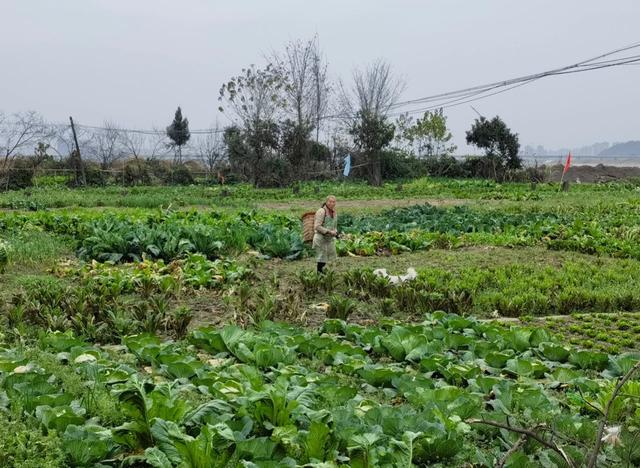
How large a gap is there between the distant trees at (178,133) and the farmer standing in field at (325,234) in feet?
110

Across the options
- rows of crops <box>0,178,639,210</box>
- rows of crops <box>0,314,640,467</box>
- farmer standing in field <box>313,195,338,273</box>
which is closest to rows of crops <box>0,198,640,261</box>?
farmer standing in field <box>313,195,338,273</box>

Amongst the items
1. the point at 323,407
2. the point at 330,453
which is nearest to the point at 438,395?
the point at 323,407

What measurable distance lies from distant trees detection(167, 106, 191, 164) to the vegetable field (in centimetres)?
3065

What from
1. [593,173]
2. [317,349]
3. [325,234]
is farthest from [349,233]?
[593,173]

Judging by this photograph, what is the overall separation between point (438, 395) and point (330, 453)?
1203 mm

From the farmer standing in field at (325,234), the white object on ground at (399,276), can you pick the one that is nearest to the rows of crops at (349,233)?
the farmer standing in field at (325,234)

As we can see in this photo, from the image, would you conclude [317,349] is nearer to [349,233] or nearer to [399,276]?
[399,276]

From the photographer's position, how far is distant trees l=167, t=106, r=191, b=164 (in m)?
45.1

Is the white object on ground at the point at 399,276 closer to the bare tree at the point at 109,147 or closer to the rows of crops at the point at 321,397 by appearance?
the rows of crops at the point at 321,397

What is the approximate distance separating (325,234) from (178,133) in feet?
124

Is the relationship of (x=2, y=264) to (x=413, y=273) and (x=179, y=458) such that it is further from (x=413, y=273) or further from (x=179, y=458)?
(x=179, y=458)

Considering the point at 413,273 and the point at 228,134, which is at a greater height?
the point at 228,134

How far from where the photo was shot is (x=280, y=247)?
12.8 m

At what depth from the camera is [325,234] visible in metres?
10.6
